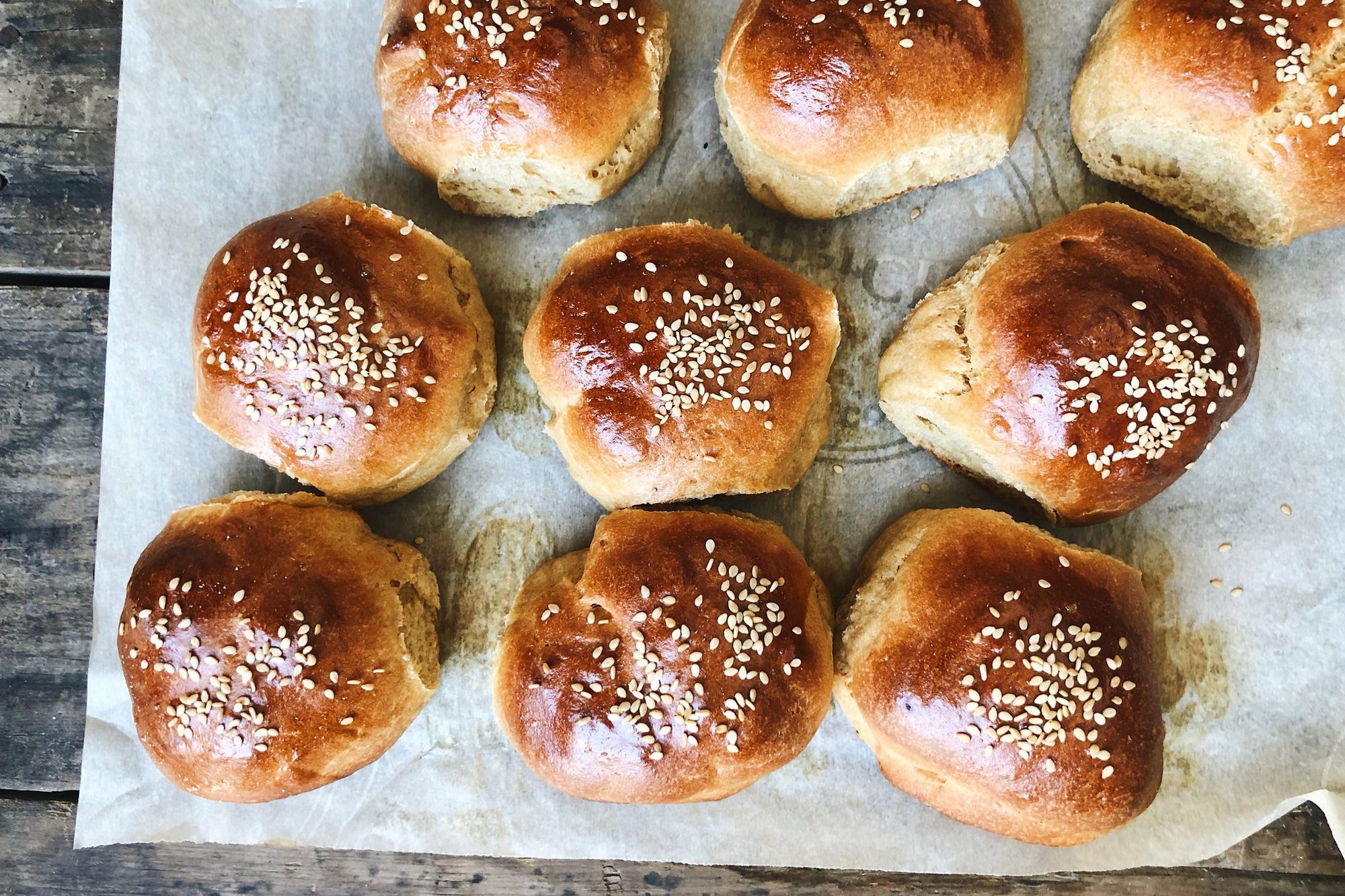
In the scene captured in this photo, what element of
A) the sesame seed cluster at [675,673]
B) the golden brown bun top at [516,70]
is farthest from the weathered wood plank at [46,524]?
the sesame seed cluster at [675,673]

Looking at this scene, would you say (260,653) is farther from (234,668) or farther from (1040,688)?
(1040,688)

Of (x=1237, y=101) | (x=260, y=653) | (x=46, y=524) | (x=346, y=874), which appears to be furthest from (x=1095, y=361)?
(x=46, y=524)

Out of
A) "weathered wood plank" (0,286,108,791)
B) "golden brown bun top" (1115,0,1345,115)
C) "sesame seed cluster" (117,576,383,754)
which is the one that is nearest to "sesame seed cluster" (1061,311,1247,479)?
"golden brown bun top" (1115,0,1345,115)

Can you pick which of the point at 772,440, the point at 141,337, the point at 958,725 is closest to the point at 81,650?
the point at 141,337

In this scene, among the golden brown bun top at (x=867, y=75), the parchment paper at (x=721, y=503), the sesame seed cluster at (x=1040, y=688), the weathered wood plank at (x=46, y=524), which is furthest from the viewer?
the weathered wood plank at (x=46, y=524)

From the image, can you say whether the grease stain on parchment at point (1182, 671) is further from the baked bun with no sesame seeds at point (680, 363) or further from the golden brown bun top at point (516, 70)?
the golden brown bun top at point (516, 70)

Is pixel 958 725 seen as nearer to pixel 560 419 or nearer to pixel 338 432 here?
pixel 560 419

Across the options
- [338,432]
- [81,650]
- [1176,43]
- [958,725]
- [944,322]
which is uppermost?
[1176,43]
